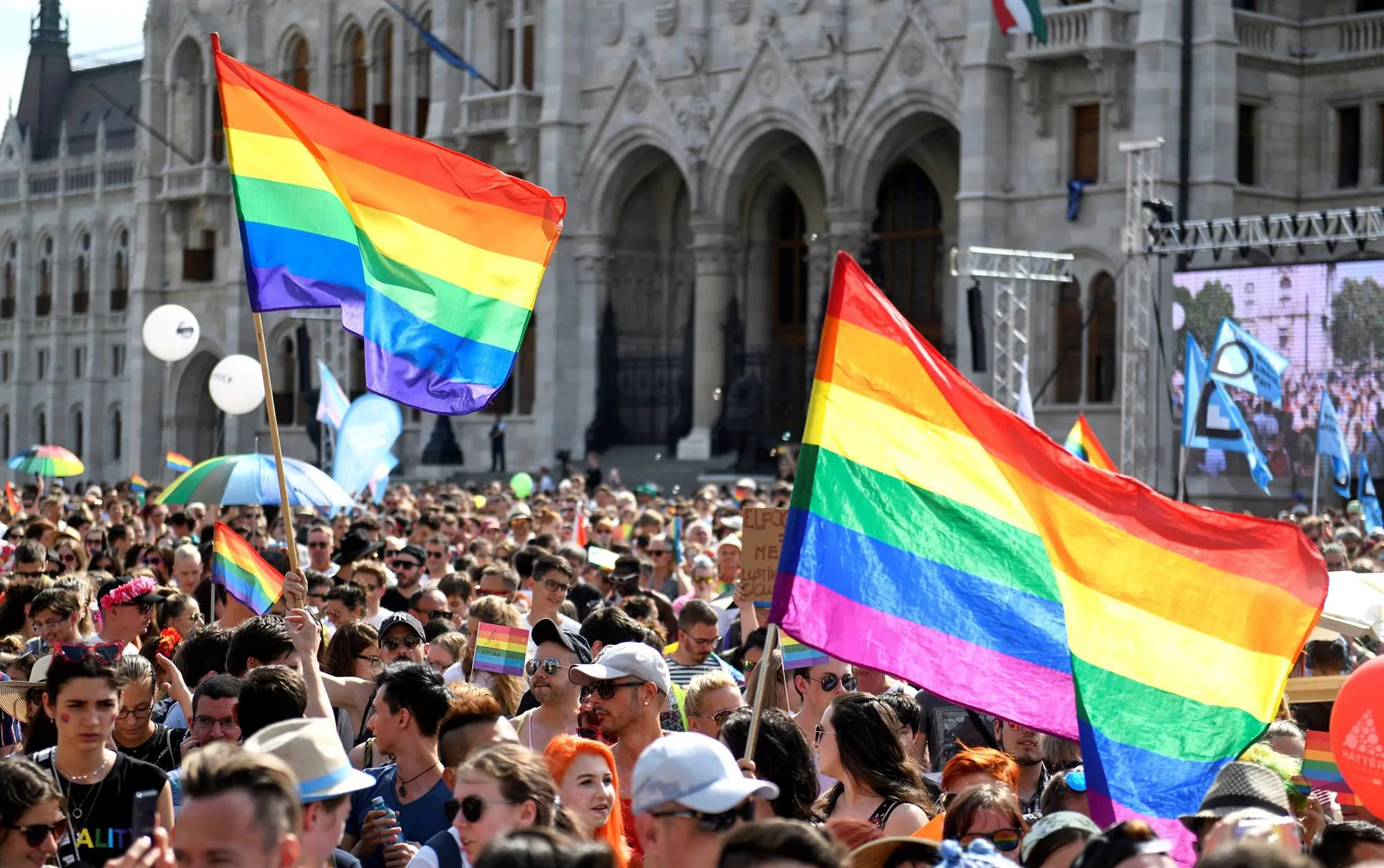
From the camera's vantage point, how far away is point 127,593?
928cm

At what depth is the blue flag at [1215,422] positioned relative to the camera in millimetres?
21219

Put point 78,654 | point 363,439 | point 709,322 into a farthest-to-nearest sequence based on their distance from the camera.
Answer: point 709,322 < point 363,439 < point 78,654

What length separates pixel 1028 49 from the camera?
30.3m

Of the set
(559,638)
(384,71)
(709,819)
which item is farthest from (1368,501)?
(384,71)

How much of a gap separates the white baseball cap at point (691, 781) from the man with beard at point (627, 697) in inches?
81.7

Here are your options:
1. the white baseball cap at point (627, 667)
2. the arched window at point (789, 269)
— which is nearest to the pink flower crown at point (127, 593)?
the white baseball cap at point (627, 667)

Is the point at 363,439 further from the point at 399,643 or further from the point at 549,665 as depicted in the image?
the point at 549,665

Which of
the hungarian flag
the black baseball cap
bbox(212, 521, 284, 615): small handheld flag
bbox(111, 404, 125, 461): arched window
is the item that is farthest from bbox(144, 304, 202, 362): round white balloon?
bbox(111, 404, 125, 461): arched window

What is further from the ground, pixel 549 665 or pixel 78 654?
pixel 78 654

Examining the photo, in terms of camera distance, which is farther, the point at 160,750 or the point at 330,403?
the point at 330,403

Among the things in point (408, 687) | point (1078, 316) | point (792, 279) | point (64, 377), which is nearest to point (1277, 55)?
point (1078, 316)

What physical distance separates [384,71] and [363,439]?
2540 cm

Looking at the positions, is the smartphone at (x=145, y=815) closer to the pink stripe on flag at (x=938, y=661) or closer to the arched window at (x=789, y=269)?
the pink stripe on flag at (x=938, y=661)

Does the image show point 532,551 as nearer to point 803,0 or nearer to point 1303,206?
point 1303,206
